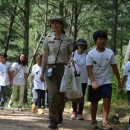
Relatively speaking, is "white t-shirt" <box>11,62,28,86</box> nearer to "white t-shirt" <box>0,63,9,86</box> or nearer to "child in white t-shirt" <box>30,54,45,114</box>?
"child in white t-shirt" <box>30,54,45,114</box>

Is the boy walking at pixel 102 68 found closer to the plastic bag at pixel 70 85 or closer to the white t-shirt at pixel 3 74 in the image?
the plastic bag at pixel 70 85

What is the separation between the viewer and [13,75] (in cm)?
1329

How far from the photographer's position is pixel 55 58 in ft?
27.0

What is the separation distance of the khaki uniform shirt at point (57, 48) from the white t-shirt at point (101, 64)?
1.53ft

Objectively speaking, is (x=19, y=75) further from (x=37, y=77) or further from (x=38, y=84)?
(x=38, y=84)

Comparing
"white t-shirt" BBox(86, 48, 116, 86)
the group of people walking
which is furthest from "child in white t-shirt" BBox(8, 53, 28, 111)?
"white t-shirt" BBox(86, 48, 116, 86)

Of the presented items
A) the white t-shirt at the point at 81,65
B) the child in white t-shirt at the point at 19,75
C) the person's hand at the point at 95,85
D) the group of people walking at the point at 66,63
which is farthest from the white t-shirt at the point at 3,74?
the person's hand at the point at 95,85

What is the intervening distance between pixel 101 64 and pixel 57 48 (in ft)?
3.00

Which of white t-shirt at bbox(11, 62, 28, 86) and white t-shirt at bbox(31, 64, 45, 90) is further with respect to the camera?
white t-shirt at bbox(11, 62, 28, 86)

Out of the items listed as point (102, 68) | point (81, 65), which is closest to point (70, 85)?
point (102, 68)

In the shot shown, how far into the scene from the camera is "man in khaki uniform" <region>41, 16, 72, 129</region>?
26.8 ft

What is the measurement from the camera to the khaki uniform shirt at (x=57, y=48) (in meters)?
8.23

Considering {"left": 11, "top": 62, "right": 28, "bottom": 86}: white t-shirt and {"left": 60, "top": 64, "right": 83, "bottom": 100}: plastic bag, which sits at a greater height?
{"left": 11, "top": 62, "right": 28, "bottom": 86}: white t-shirt

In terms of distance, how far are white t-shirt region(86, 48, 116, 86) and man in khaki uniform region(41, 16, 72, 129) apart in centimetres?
50
